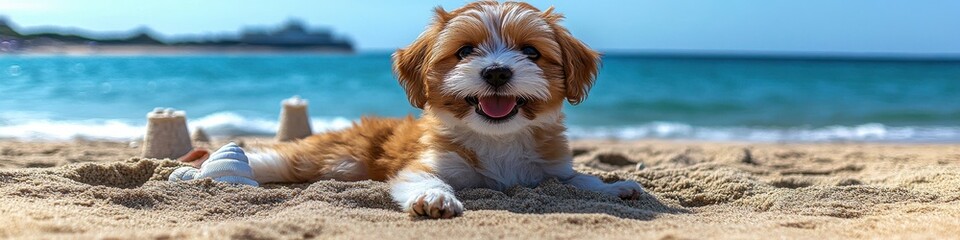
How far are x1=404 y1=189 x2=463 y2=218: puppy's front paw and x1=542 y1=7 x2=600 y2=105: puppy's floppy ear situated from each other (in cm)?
97

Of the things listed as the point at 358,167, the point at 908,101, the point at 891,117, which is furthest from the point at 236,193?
the point at 908,101

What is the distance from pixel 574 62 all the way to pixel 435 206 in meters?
1.18

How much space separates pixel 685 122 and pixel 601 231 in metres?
12.7

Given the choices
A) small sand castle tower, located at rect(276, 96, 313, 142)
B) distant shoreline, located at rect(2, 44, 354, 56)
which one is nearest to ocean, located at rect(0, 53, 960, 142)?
distant shoreline, located at rect(2, 44, 354, 56)

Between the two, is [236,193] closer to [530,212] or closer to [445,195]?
[445,195]

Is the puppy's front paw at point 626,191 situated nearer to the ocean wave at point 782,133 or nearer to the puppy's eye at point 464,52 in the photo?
the puppy's eye at point 464,52

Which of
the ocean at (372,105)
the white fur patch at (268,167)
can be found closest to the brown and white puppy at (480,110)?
the white fur patch at (268,167)

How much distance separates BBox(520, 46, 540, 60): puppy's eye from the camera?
433cm

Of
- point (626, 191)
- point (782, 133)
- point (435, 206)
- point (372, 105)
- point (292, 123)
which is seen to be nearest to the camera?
point (435, 206)

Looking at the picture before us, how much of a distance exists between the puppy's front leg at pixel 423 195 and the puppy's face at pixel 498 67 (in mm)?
341

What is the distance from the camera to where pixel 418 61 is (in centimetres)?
459

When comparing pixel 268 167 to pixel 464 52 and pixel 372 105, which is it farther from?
pixel 372 105

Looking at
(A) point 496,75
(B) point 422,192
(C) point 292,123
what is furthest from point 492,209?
(C) point 292,123

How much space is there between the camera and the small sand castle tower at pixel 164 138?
6625 millimetres
